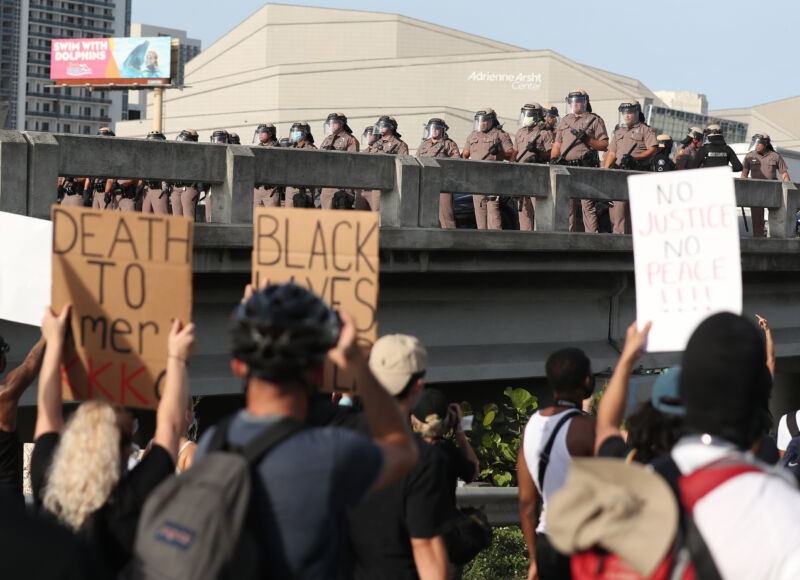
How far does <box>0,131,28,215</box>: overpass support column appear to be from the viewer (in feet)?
28.2

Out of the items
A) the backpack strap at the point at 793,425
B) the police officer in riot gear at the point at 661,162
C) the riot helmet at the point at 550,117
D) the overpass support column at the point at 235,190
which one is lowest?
the backpack strap at the point at 793,425

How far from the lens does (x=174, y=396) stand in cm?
369

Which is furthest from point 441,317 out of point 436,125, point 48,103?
point 48,103

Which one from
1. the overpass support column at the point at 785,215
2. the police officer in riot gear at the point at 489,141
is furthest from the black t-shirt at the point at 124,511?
the overpass support column at the point at 785,215

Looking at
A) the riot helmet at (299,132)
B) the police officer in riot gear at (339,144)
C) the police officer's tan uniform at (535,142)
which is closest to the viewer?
the police officer in riot gear at (339,144)

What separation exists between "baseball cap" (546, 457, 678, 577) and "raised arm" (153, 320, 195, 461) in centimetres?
139

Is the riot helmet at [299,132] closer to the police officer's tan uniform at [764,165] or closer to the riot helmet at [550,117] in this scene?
the riot helmet at [550,117]

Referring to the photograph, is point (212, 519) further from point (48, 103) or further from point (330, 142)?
point (48, 103)

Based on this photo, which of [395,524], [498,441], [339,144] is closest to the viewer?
[395,524]

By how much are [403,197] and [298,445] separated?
8097mm

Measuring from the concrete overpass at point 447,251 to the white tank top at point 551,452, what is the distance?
16.9ft

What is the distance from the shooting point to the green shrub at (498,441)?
10336 millimetres

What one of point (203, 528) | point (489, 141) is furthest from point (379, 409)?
point (489, 141)

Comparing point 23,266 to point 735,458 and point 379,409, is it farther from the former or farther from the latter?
point 735,458
